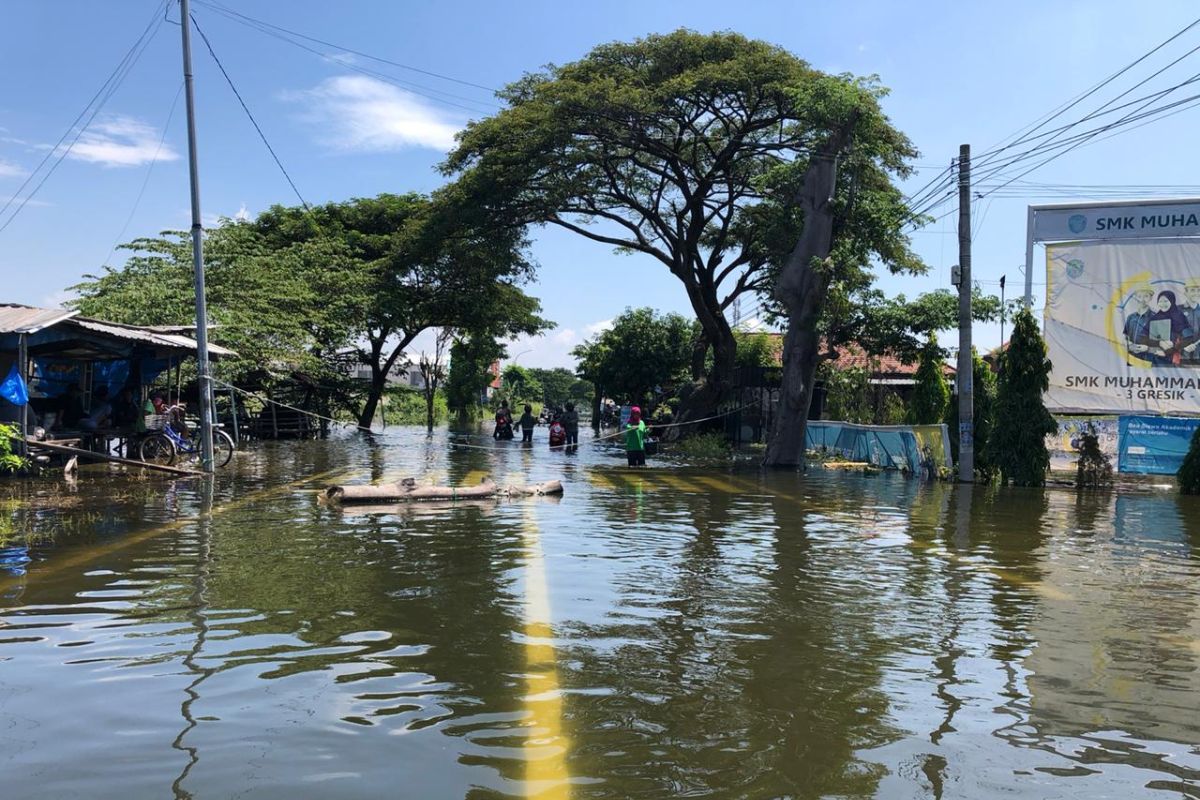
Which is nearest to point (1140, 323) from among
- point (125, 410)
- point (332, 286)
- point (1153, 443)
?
point (1153, 443)

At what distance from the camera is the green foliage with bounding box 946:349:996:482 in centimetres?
1930

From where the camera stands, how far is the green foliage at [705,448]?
27.4 metres

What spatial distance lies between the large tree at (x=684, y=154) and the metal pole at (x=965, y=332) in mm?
3158

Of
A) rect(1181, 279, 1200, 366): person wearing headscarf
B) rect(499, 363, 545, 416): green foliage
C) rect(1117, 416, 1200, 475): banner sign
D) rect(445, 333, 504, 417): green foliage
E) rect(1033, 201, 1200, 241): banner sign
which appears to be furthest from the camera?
rect(499, 363, 545, 416): green foliage

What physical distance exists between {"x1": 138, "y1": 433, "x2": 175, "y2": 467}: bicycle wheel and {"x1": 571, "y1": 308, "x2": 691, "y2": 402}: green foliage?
35.8m

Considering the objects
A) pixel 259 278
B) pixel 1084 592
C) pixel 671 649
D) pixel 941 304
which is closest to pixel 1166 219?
pixel 941 304

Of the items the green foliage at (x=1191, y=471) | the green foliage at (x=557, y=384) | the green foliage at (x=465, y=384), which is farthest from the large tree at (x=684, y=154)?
the green foliage at (x=557, y=384)

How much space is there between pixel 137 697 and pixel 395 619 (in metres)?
1.99

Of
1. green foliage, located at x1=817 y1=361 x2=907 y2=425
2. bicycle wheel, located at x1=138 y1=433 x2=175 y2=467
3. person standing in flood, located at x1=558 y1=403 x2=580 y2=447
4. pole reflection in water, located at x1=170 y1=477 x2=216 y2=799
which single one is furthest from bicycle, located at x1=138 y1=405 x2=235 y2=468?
green foliage, located at x1=817 y1=361 x2=907 y2=425

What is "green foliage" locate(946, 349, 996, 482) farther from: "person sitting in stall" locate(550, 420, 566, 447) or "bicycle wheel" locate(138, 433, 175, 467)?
"bicycle wheel" locate(138, 433, 175, 467)

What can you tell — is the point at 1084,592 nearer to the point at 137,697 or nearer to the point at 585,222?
the point at 137,697

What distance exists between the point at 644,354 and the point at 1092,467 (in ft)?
119

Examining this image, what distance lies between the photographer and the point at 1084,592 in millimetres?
8070

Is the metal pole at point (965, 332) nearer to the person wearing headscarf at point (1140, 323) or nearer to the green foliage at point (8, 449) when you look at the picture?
the person wearing headscarf at point (1140, 323)
